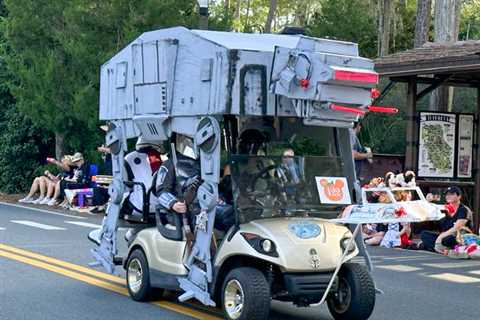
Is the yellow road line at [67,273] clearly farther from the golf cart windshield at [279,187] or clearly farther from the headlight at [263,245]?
the headlight at [263,245]

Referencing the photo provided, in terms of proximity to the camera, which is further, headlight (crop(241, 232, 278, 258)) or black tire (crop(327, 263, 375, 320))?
black tire (crop(327, 263, 375, 320))

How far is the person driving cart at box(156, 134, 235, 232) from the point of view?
28.5 ft

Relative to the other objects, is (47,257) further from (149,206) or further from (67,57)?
(67,57)

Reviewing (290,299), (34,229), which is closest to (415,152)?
(34,229)

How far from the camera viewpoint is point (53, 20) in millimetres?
26453

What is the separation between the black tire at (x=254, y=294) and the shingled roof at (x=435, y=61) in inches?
335

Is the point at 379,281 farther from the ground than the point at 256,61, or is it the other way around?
the point at 256,61

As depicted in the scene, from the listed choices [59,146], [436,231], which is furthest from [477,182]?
[59,146]

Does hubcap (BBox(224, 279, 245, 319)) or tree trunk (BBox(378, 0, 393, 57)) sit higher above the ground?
tree trunk (BBox(378, 0, 393, 57))

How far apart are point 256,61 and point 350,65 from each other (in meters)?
0.87

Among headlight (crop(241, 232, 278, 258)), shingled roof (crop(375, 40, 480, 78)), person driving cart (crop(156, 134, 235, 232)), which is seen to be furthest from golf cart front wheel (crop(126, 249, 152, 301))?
shingled roof (crop(375, 40, 480, 78))

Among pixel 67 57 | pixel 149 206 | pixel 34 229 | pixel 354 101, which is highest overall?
pixel 67 57

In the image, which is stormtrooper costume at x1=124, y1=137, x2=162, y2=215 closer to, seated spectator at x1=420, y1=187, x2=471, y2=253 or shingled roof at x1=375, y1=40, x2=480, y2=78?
seated spectator at x1=420, y1=187, x2=471, y2=253

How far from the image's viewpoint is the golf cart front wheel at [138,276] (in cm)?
939
